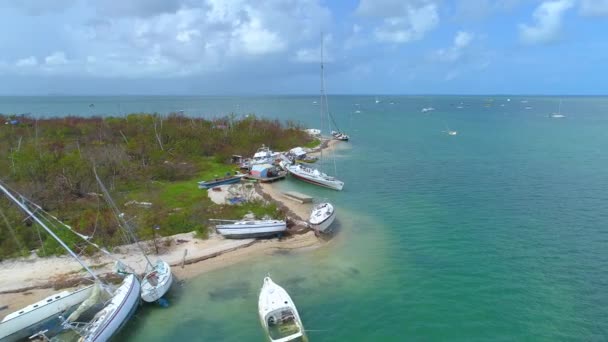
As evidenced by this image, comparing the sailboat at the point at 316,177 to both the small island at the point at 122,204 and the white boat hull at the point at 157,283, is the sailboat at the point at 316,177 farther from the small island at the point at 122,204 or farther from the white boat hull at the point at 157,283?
the white boat hull at the point at 157,283

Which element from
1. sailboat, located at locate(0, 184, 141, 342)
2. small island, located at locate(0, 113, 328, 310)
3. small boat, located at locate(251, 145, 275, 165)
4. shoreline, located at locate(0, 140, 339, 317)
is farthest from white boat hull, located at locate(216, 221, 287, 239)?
small boat, located at locate(251, 145, 275, 165)

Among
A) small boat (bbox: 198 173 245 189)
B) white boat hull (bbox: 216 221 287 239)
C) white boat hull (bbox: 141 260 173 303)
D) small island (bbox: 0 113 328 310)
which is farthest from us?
small boat (bbox: 198 173 245 189)

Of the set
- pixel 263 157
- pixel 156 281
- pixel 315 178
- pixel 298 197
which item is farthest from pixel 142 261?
pixel 263 157

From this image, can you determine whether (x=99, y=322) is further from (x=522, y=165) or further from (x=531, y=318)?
(x=522, y=165)

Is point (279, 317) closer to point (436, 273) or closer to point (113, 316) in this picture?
point (113, 316)

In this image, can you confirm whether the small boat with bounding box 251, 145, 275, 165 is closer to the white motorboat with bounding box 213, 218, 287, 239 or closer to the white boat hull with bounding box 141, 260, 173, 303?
the white motorboat with bounding box 213, 218, 287, 239

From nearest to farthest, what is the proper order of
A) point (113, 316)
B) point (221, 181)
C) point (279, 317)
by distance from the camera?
point (113, 316) < point (279, 317) < point (221, 181)

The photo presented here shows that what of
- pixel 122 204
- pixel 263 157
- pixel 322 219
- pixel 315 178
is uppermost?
pixel 263 157
